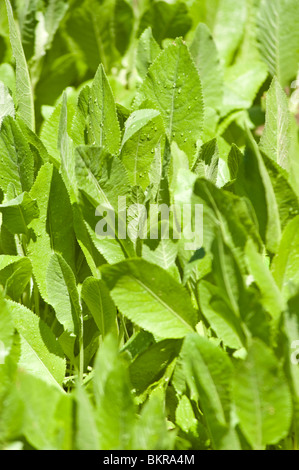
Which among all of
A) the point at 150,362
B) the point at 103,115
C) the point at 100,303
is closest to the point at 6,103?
the point at 103,115

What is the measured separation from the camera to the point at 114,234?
91 cm

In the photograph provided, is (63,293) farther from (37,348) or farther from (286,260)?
(286,260)

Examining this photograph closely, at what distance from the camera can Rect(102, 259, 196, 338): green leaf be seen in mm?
800

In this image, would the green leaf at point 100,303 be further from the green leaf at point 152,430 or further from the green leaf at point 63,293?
the green leaf at point 152,430

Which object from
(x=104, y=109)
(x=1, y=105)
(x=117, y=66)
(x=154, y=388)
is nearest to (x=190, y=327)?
(x=154, y=388)

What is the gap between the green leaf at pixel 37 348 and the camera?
92cm

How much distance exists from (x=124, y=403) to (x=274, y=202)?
36 cm

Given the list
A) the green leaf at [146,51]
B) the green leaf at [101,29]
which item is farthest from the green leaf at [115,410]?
the green leaf at [101,29]

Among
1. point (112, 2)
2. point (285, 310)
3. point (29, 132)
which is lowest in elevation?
point (285, 310)

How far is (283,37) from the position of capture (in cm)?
145

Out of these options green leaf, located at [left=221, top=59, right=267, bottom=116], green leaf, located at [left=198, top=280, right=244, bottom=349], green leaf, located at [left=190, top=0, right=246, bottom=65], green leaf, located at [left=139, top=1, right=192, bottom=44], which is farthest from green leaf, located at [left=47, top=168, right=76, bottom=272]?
green leaf, located at [left=190, top=0, right=246, bottom=65]

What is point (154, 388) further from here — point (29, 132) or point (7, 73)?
point (7, 73)

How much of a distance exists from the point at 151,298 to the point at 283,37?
2.96ft

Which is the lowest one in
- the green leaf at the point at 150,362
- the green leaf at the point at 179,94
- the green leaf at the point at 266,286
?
the green leaf at the point at 150,362
